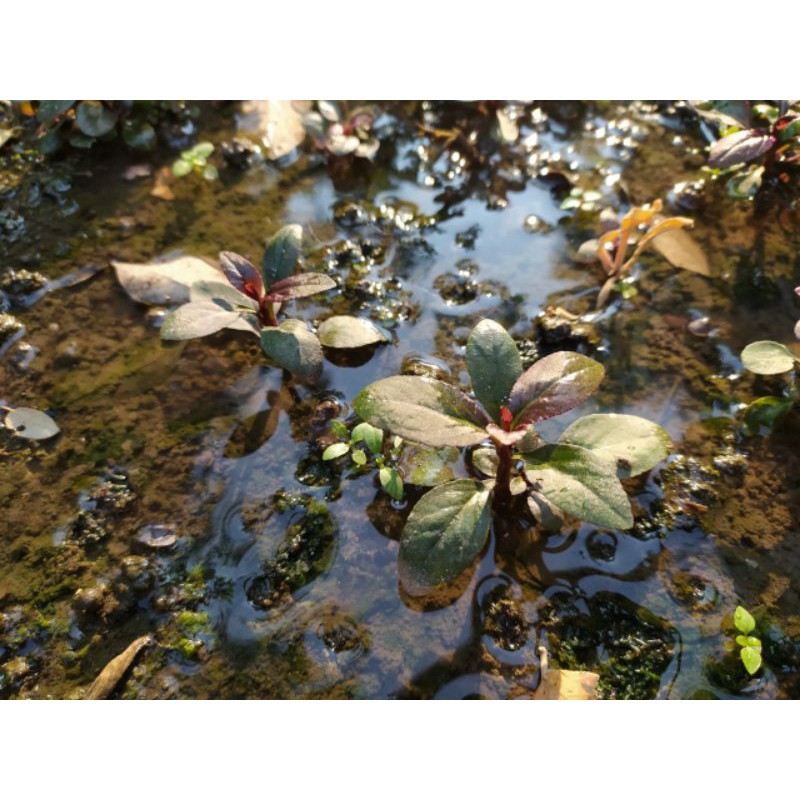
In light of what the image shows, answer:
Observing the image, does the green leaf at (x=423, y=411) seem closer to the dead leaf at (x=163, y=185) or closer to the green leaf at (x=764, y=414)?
the green leaf at (x=764, y=414)

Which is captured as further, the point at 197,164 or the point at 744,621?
the point at 197,164

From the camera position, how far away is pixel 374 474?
252 cm

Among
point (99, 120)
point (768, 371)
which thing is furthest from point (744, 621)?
point (99, 120)

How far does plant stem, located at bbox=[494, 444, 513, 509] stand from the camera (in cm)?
221

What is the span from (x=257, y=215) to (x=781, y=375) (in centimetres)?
243

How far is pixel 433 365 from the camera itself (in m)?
2.81

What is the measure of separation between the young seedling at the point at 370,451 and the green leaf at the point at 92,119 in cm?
216

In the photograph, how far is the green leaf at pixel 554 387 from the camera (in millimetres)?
2182

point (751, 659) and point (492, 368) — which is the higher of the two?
point (492, 368)

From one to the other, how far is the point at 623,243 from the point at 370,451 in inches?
55.1

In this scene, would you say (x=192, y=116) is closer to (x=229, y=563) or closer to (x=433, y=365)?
(x=433, y=365)

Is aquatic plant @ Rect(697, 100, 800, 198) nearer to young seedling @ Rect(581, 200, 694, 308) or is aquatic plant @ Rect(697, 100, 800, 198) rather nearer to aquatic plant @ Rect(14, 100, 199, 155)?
young seedling @ Rect(581, 200, 694, 308)

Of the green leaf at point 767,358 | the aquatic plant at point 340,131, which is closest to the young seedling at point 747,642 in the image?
the green leaf at point 767,358

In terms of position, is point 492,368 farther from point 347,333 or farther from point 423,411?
point 347,333
